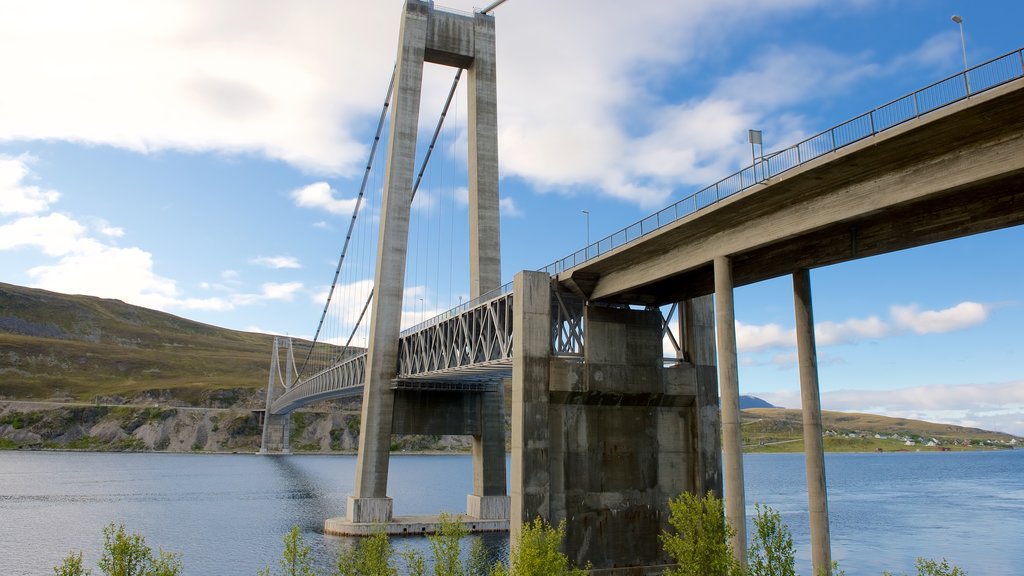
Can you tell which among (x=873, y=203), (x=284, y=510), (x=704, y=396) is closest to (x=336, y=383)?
(x=284, y=510)

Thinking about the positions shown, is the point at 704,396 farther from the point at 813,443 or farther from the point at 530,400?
the point at 813,443

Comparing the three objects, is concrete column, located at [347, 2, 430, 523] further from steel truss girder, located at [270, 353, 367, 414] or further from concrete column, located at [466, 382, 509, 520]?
steel truss girder, located at [270, 353, 367, 414]

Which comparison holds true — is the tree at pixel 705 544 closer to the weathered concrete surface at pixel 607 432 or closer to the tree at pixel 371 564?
the weathered concrete surface at pixel 607 432

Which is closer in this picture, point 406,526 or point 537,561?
point 537,561

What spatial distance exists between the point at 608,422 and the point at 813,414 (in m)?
12.5

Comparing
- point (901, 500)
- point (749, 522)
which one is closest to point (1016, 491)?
point (901, 500)

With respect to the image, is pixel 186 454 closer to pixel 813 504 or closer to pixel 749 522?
pixel 749 522

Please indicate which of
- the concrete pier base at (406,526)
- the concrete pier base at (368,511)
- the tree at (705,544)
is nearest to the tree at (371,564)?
the tree at (705,544)

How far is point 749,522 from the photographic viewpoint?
63.4m

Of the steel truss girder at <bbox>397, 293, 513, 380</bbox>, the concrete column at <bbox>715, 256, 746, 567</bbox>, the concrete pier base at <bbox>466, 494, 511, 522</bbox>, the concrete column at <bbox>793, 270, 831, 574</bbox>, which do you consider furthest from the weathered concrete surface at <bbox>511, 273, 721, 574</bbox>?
the concrete pier base at <bbox>466, 494, 511, 522</bbox>

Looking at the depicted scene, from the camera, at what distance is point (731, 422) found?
2573cm

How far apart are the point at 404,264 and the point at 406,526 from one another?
19.4 metres

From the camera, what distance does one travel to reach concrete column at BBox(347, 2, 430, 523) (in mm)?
51750

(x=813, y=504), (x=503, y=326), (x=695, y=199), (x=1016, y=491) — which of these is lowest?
(x=1016, y=491)
